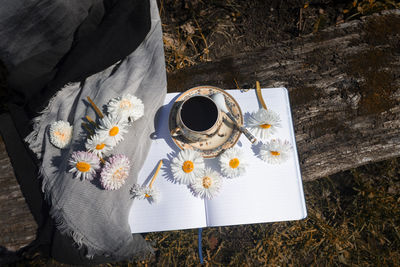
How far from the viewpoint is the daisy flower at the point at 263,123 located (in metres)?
0.85

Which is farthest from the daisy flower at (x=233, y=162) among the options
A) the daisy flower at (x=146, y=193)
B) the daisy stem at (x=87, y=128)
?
the daisy stem at (x=87, y=128)

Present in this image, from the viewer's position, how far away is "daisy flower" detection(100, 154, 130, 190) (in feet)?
2.60

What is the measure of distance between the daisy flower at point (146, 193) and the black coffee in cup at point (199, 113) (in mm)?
286

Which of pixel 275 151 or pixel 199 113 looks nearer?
Result: pixel 199 113

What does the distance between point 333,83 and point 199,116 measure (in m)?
0.64

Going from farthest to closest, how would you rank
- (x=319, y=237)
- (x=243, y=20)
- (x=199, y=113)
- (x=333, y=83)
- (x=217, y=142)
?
(x=243, y=20) < (x=319, y=237) < (x=333, y=83) < (x=217, y=142) < (x=199, y=113)

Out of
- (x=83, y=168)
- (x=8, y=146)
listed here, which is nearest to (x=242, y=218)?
(x=83, y=168)

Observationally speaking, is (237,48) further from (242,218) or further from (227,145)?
(242,218)

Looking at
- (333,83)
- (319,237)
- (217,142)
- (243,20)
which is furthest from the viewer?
(243,20)

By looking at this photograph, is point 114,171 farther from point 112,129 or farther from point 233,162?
point 233,162

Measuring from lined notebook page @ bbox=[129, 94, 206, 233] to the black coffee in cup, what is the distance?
0.19m

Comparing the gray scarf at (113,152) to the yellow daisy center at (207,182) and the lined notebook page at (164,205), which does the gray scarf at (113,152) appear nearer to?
the lined notebook page at (164,205)

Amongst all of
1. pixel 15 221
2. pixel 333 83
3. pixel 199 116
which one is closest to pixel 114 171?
pixel 199 116

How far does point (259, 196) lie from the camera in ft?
2.89
